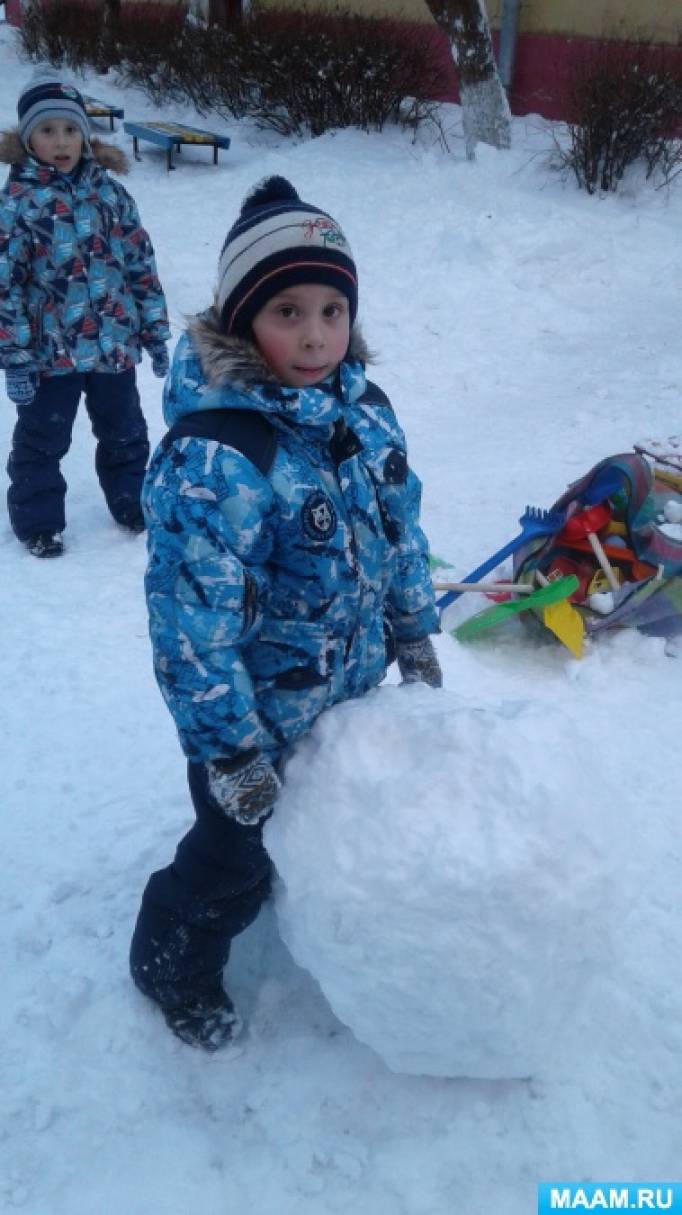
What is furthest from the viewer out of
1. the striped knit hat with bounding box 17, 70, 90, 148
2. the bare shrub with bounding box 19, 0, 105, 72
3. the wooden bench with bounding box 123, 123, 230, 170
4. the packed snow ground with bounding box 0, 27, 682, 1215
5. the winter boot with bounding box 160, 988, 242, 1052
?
the bare shrub with bounding box 19, 0, 105, 72

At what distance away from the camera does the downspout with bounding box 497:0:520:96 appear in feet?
33.0

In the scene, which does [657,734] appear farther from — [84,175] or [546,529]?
[84,175]

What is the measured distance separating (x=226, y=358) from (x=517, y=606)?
6.44ft

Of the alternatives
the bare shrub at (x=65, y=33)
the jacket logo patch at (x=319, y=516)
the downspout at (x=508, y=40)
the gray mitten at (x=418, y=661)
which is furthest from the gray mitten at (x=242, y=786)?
the bare shrub at (x=65, y=33)

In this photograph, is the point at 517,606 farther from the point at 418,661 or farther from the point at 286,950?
the point at 286,950

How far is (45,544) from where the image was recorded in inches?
156

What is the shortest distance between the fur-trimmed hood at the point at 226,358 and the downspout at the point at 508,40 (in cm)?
1009

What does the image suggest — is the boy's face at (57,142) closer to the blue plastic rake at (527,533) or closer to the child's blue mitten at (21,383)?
the child's blue mitten at (21,383)

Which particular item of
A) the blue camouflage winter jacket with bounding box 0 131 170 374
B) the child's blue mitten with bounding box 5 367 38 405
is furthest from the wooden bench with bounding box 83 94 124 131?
the child's blue mitten with bounding box 5 367 38 405

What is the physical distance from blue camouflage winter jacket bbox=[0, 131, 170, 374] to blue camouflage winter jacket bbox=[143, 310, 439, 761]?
7.07ft

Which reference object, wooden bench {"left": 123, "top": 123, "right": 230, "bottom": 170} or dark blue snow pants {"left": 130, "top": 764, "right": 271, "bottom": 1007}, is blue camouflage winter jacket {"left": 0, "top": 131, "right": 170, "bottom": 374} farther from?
wooden bench {"left": 123, "top": 123, "right": 230, "bottom": 170}

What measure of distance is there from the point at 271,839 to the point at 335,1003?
33 centimetres

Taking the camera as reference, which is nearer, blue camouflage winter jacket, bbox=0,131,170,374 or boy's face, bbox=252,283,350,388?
boy's face, bbox=252,283,350,388

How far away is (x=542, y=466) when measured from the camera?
15.9ft
